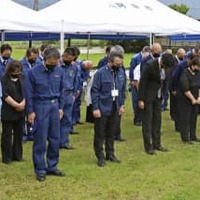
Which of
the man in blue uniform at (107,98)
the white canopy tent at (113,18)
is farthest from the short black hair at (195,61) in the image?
the white canopy tent at (113,18)

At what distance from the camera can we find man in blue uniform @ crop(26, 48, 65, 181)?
7.05 metres

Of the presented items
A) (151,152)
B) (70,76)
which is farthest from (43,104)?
(151,152)

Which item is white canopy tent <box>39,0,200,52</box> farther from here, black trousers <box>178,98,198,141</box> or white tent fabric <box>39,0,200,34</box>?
black trousers <box>178,98,198,141</box>

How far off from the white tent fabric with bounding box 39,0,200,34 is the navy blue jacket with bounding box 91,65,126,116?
430 cm

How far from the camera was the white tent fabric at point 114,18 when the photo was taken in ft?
42.3

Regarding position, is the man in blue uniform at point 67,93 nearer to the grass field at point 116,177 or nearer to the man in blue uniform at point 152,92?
the grass field at point 116,177

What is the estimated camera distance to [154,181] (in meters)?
7.38

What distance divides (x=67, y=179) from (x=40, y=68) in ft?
5.08

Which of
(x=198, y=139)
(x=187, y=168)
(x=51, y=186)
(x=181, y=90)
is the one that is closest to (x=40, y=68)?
(x=51, y=186)

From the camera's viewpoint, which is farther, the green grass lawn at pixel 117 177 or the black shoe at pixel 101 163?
the black shoe at pixel 101 163

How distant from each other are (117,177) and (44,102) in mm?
1474

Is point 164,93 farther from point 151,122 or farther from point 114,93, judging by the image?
point 114,93

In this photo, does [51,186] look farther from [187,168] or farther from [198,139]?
[198,139]

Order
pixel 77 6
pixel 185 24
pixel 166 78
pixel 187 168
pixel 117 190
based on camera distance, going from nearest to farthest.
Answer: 1. pixel 117 190
2. pixel 187 168
3. pixel 166 78
4. pixel 77 6
5. pixel 185 24
